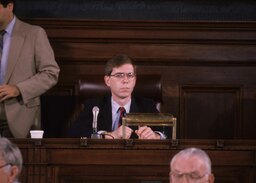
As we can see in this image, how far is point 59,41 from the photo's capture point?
253 inches

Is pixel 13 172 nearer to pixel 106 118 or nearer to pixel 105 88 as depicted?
pixel 106 118

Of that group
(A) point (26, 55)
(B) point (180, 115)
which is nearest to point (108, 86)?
(A) point (26, 55)

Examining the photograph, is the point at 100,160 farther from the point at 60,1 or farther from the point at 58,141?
the point at 60,1

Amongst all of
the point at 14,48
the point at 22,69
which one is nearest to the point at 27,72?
the point at 22,69

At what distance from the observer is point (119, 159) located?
4527 millimetres

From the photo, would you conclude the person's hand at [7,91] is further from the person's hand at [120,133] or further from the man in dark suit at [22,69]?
the person's hand at [120,133]

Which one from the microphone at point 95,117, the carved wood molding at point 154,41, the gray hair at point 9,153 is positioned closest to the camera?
the gray hair at point 9,153

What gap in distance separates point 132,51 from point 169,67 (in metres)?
0.32

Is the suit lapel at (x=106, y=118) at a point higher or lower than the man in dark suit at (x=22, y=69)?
lower

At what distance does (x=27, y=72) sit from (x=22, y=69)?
4cm

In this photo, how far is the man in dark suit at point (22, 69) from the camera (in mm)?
5598

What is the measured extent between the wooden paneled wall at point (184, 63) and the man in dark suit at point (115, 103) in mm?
1077

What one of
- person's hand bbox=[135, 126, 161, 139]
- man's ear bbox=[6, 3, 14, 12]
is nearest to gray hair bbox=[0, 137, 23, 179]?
person's hand bbox=[135, 126, 161, 139]

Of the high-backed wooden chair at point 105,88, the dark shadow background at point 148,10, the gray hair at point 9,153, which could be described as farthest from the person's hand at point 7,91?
the gray hair at point 9,153
